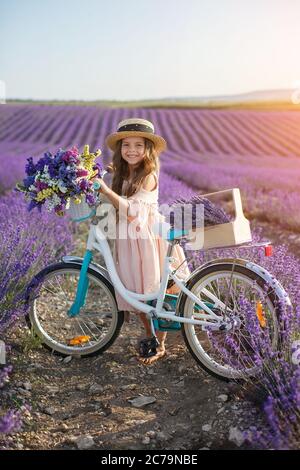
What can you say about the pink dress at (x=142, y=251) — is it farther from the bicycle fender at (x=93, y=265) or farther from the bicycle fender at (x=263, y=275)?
the bicycle fender at (x=263, y=275)

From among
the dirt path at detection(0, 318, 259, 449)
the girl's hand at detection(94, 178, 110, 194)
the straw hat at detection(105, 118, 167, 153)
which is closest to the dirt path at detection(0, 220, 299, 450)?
the dirt path at detection(0, 318, 259, 449)

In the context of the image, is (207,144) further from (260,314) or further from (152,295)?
(260,314)

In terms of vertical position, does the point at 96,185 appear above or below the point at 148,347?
above

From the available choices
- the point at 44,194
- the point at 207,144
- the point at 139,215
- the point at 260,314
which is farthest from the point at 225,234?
the point at 207,144

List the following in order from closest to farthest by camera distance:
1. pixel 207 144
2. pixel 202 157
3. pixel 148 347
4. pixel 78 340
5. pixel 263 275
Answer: pixel 263 275
pixel 148 347
pixel 78 340
pixel 202 157
pixel 207 144

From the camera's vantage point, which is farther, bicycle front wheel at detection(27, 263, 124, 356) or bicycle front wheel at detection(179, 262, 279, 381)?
bicycle front wheel at detection(27, 263, 124, 356)

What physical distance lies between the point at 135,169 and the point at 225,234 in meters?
0.71

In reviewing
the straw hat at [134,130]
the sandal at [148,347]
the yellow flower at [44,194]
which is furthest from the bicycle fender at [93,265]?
the straw hat at [134,130]

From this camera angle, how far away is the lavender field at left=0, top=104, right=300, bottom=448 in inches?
135

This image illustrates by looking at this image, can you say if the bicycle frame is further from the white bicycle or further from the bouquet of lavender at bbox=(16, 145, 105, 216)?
the bouquet of lavender at bbox=(16, 145, 105, 216)

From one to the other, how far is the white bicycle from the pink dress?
6cm

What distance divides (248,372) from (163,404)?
0.46 m

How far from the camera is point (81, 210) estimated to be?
2904 millimetres
